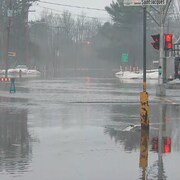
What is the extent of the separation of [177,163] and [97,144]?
289 centimetres

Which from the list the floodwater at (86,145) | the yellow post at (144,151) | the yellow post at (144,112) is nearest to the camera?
the floodwater at (86,145)

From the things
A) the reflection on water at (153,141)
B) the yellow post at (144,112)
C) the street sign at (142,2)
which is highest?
the street sign at (142,2)

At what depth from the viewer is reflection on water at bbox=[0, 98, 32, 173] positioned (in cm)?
1050

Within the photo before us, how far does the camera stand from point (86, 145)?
1320 cm

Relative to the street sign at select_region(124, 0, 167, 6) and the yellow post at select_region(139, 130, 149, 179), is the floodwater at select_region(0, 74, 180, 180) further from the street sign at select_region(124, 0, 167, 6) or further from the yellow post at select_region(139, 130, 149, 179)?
the street sign at select_region(124, 0, 167, 6)

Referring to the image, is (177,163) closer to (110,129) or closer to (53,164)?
(53,164)

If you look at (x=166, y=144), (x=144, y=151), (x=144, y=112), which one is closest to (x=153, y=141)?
(x=166, y=144)

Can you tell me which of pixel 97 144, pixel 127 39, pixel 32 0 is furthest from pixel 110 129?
pixel 127 39

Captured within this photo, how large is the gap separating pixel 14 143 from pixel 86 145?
5.40ft

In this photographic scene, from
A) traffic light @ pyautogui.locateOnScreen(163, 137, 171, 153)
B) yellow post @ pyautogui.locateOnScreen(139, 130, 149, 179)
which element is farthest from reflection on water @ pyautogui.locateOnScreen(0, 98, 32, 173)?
traffic light @ pyautogui.locateOnScreen(163, 137, 171, 153)

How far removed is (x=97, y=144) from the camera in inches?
527

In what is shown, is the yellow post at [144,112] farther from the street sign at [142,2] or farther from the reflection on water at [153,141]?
the street sign at [142,2]

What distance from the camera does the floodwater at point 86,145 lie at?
32.7ft

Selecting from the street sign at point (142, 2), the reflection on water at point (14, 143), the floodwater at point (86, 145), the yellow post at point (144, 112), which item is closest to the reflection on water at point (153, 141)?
the floodwater at point (86, 145)
